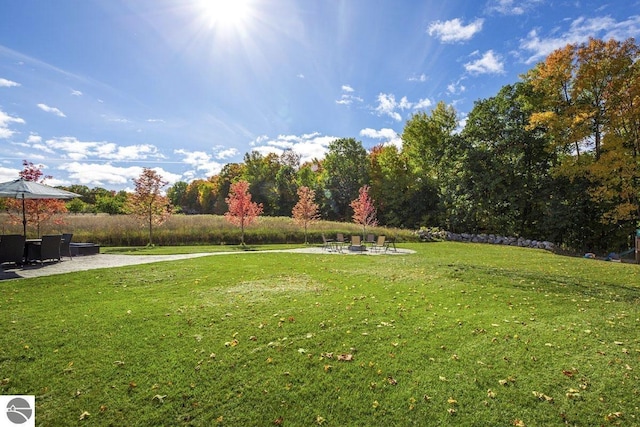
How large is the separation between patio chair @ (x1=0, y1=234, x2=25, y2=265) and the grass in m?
2.82

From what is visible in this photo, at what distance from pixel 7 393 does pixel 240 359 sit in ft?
8.25

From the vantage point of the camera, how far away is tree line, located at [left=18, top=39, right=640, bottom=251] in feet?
67.1

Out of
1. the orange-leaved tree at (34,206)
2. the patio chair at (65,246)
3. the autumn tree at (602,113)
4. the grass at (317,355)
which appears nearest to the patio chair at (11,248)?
the patio chair at (65,246)

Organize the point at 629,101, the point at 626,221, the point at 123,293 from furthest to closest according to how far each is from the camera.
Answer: the point at 626,221
the point at 629,101
the point at 123,293

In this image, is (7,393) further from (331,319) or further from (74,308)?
(331,319)

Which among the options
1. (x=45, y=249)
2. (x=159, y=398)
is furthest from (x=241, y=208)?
(x=159, y=398)

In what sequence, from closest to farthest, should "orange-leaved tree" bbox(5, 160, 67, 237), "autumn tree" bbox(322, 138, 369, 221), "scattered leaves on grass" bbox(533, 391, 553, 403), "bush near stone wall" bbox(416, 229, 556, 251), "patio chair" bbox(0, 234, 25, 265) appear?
"scattered leaves on grass" bbox(533, 391, 553, 403), "patio chair" bbox(0, 234, 25, 265), "orange-leaved tree" bbox(5, 160, 67, 237), "bush near stone wall" bbox(416, 229, 556, 251), "autumn tree" bbox(322, 138, 369, 221)

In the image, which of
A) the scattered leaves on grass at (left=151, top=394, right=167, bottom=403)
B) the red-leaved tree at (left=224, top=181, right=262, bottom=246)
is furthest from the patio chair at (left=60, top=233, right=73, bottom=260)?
the scattered leaves on grass at (left=151, top=394, right=167, bottom=403)

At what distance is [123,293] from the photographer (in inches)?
300

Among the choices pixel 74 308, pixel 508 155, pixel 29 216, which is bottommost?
pixel 74 308

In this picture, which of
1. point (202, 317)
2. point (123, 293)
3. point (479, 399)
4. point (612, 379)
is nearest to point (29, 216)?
point (123, 293)

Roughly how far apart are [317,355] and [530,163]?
30.2m

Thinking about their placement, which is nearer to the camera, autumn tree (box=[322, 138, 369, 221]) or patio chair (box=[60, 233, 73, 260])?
patio chair (box=[60, 233, 73, 260])

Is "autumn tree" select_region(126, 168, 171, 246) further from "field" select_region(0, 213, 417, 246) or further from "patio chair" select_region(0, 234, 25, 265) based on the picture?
"patio chair" select_region(0, 234, 25, 265)
